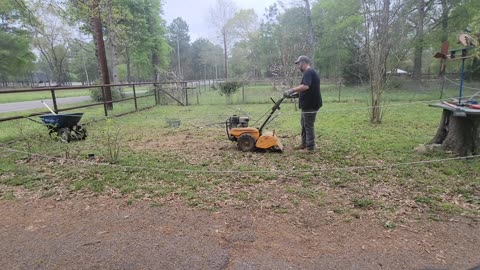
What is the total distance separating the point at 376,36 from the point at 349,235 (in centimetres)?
679

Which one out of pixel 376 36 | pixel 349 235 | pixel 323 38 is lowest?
pixel 349 235

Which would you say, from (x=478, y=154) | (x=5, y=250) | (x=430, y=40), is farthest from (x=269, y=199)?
(x=430, y=40)

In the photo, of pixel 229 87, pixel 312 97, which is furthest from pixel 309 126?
pixel 229 87

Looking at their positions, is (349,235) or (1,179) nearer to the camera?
(349,235)

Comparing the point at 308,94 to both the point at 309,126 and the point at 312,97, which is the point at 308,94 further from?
the point at 309,126

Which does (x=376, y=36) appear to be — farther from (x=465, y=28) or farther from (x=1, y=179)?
(x=465, y=28)

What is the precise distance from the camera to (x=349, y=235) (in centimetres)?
250

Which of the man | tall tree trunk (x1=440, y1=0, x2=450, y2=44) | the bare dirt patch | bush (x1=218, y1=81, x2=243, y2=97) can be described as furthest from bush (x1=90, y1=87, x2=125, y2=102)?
tall tree trunk (x1=440, y1=0, x2=450, y2=44)

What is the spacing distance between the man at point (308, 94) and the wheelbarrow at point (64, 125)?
4.52 metres

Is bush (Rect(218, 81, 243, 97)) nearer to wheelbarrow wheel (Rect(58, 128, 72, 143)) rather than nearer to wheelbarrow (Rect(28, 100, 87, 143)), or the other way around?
wheelbarrow (Rect(28, 100, 87, 143))

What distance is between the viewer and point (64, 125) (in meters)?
5.86

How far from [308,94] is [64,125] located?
5.07m

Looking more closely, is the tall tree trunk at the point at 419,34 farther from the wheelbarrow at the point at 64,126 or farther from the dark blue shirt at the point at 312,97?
the wheelbarrow at the point at 64,126

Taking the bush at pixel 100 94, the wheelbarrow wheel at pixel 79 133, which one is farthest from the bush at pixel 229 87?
the wheelbarrow wheel at pixel 79 133
